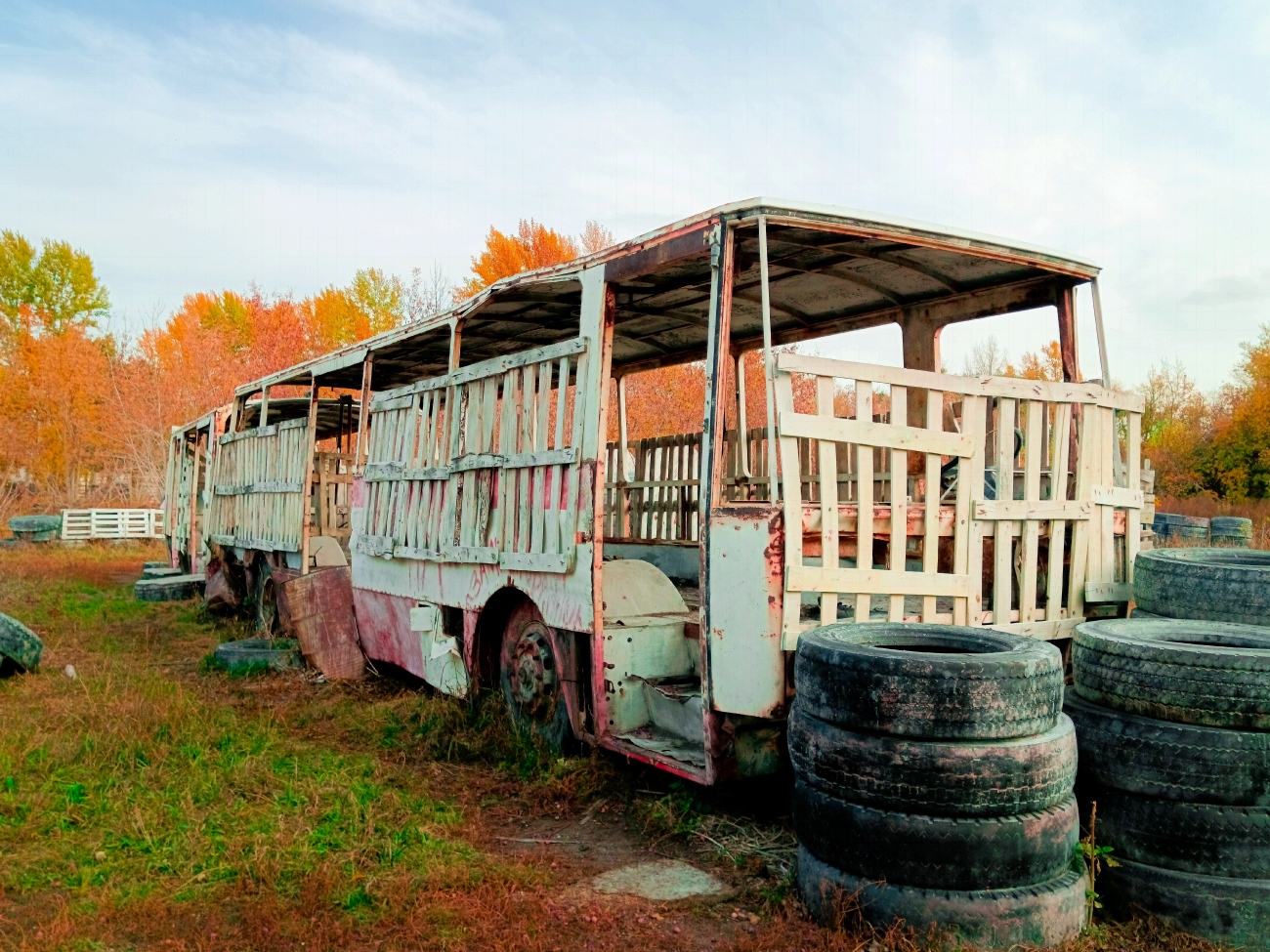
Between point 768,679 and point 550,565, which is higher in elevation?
point 550,565

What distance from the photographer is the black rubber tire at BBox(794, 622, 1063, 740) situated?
3.30 m

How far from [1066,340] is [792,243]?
1844mm

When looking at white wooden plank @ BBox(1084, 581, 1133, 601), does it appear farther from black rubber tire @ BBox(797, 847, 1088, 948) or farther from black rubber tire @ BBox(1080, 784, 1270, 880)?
black rubber tire @ BBox(797, 847, 1088, 948)

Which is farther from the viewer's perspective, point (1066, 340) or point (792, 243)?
point (1066, 340)

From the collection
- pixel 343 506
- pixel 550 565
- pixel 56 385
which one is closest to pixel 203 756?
pixel 550 565

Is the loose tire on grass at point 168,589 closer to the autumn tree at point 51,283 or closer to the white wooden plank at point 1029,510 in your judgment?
the white wooden plank at point 1029,510

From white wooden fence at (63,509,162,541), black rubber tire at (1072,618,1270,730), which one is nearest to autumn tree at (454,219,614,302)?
white wooden fence at (63,509,162,541)

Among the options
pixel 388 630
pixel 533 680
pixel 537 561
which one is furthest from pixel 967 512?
pixel 388 630

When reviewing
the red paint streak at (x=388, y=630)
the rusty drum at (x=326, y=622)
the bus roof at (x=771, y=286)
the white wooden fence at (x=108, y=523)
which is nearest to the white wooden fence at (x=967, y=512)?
the bus roof at (x=771, y=286)

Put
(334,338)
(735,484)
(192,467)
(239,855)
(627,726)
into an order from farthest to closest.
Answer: (334,338) → (192,467) → (735,484) → (627,726) → (239,855)

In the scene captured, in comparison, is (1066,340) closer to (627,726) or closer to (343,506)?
(627,726)

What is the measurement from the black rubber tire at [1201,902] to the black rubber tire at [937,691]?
0.70 metres

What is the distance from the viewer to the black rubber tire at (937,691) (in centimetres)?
330

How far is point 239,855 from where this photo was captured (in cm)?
425
